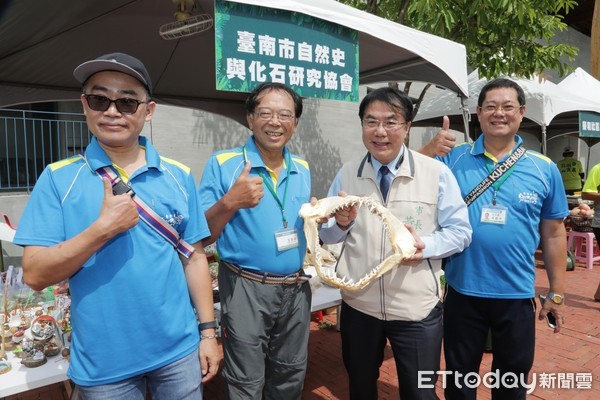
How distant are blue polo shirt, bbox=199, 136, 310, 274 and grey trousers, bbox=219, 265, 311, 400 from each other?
12 cm

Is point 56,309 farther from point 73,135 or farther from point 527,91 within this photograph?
point 527,91

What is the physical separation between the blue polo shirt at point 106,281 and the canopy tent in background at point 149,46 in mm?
1370

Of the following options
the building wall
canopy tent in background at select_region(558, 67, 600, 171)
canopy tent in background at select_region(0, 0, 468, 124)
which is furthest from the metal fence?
canopy tent in background at select_region(558, 67, 600, 171)

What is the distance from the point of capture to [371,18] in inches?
111

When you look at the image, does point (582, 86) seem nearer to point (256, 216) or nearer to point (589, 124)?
point (589, 124)

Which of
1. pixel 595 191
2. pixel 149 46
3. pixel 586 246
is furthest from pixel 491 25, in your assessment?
pixel 586 246

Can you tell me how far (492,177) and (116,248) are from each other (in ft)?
6.50

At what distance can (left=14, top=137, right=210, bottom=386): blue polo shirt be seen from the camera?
4.54 ft

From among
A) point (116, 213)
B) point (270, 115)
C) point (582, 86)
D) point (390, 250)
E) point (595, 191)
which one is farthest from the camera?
point (582, 86)

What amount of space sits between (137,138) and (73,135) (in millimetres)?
5722

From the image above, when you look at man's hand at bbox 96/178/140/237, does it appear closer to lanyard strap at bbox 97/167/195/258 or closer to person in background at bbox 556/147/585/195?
lanyard strap at bbox 97/167/195/258

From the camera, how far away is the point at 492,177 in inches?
88.8

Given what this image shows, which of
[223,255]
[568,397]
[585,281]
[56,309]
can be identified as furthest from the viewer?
[585,281]

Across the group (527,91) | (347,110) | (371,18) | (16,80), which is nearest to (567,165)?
(527,91)
